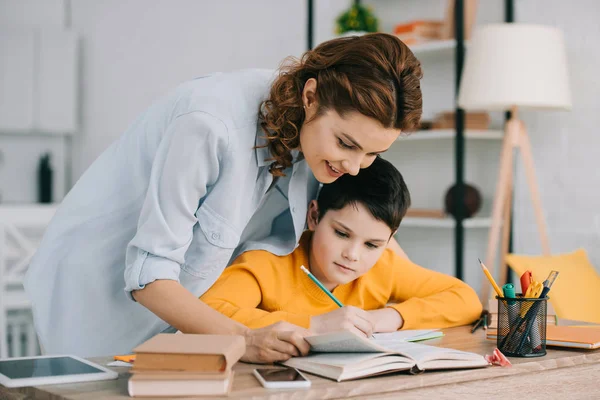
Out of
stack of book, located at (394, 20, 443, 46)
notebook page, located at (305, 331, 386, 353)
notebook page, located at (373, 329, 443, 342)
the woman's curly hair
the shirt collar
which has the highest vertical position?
stack of book, located at (394, 20, 443, 46)

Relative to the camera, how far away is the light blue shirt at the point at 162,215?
137 cm

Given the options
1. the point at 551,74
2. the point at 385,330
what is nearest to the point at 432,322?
the point at 385,330

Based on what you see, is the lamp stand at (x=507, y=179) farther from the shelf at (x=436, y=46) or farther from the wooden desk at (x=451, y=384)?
the wooden desk at (x=451, y=384)

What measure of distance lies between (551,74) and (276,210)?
1.99 metres

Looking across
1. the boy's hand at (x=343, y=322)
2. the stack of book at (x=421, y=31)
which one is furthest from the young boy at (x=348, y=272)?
the stack of book at (x=421, y=31)

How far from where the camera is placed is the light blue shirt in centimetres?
137

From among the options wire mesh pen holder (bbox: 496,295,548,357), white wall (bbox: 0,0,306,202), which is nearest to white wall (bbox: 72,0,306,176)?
white wall (bbox: 0,0,306,202)

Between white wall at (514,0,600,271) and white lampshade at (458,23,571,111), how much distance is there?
1.17ft

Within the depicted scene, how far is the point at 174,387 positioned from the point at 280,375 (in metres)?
0.17

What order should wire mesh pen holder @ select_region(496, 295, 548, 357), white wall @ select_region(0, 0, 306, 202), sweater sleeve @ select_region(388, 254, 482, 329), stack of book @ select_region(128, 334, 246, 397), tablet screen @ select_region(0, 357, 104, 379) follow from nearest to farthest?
stack of book @ select_region(128, 334, 246, 397) < tablet screen @ select_region(0, 357, 104, 379) < wire mesh pen holder @ select_region(496, 295, 548, 357) < sweater sleeve @ select_region(388, 254, 482, 329) < white wall @ select_region(0, 0, 306, 202)

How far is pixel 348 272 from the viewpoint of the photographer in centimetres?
165

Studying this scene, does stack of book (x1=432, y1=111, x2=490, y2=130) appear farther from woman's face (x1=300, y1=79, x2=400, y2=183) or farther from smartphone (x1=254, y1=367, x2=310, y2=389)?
smartphone (x1=254, y1=367, x2=310, y2=389)

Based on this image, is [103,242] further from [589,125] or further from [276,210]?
[589,125]

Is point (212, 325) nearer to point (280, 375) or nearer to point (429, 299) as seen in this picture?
point (280, 375)
